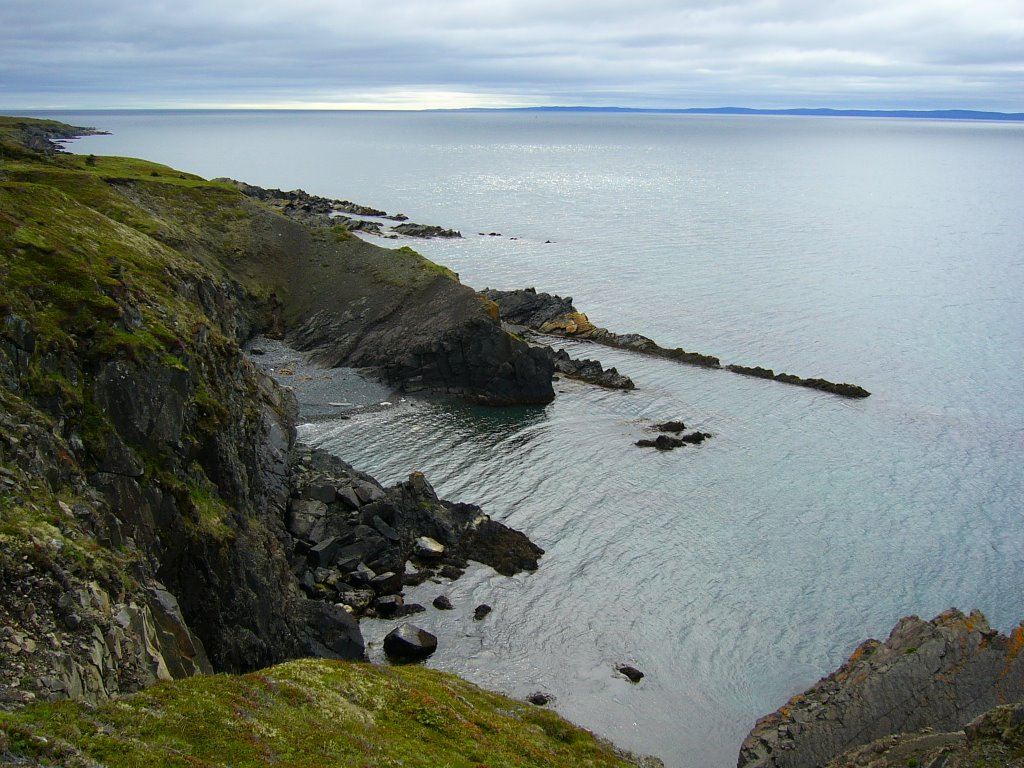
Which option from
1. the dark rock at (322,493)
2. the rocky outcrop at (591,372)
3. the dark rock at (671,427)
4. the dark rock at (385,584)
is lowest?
the dark rock at (385,584)

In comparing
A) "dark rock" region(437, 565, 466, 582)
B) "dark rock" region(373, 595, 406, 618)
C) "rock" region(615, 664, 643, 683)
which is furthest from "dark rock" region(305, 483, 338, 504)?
"rock" region(615, 664, 643, 683)

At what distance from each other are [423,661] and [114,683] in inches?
858

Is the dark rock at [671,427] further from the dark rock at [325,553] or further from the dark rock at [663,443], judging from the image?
the dark rock at [325,553]

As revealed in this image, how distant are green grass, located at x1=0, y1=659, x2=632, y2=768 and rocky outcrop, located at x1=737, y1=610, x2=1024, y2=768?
7.35 meters

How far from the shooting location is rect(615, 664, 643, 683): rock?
4191 cm

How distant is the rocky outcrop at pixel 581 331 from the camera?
3332 inches

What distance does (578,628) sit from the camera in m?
45.7

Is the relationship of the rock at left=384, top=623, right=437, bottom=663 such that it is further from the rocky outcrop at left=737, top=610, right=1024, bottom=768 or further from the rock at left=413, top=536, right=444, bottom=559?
the rocky outcrop at left=737, top=610, right=1024, bottom=768

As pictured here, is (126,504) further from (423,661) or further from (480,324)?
(480,324)

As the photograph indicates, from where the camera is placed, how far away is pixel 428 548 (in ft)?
168

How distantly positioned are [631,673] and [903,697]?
1261 cm

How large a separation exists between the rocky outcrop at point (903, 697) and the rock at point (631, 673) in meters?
6.25

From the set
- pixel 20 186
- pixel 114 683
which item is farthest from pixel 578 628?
pixel 20 186

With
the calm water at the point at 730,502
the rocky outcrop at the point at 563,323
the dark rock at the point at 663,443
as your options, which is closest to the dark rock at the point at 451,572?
the calm water at the point at 730,502
